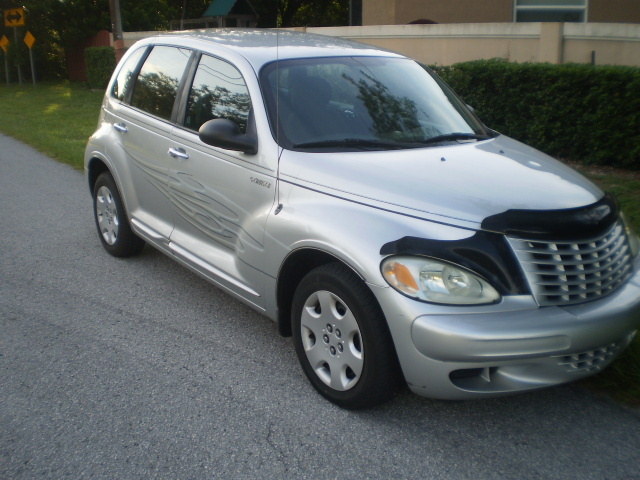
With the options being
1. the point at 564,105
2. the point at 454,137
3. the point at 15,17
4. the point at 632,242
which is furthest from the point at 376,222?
the point at 15,17

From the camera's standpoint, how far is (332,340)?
3748 mm

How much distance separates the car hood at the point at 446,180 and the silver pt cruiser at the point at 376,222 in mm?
11

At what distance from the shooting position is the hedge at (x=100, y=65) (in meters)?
25.4

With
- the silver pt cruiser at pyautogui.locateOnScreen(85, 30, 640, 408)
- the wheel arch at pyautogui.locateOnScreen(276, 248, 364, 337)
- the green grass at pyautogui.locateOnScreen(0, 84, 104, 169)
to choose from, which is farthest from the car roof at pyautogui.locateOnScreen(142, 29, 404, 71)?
the green grass at pyautogui.locateOnScreen(0, 84, 104, 169)

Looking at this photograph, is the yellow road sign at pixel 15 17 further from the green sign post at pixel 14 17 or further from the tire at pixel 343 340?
the tire at pixel 343 340

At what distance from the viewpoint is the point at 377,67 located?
4879 mm

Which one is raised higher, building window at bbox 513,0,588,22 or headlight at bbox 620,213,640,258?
building window at bbox 513,0,588,22

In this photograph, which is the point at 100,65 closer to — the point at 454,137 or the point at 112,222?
the point at 112,222

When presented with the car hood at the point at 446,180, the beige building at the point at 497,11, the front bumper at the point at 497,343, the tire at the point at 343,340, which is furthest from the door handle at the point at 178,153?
the beige building at the point at 497,11

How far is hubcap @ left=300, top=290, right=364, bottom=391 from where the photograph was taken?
11.9 ft

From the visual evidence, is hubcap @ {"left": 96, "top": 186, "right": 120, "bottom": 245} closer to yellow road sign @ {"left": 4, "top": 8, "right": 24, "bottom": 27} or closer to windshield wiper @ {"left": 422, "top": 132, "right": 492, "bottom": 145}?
windshield wiper @ {"left": 422, "top": 132, "right": 492, "bottom": 145}

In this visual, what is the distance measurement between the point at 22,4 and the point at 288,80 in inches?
1229

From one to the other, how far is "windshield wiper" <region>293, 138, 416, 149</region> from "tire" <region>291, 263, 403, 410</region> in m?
0.80

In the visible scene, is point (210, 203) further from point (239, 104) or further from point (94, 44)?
point (94, 44)
